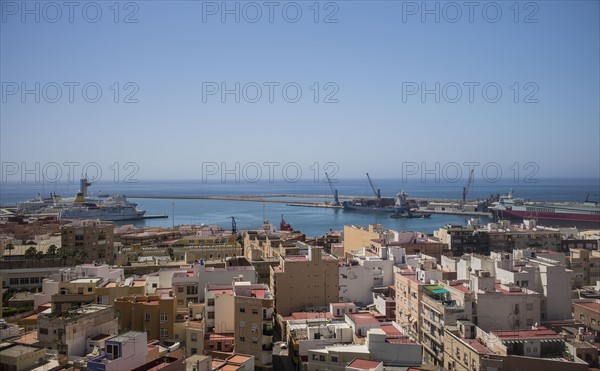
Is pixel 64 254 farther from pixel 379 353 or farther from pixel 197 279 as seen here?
pixel 379 353

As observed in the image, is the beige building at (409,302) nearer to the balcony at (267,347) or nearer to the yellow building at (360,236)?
the balcony at (267,347)

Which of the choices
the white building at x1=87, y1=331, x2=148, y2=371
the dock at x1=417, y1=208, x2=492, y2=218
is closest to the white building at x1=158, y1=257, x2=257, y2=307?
the white building at x1=87, y1=331, x2=148, y2=371

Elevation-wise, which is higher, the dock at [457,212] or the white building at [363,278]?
the white building at [363,278]

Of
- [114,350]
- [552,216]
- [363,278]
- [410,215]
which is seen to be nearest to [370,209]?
[410,215]

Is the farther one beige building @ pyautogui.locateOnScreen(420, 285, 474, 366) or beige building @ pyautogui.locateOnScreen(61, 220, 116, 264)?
beige building @ pyautogui.locateOnScreen(61, 220, 116, 264)

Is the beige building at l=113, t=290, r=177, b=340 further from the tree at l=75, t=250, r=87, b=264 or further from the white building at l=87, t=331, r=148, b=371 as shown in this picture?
the tree at l=75, t=250, r=87, b=264

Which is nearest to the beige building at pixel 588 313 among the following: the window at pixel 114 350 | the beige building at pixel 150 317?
the beige building at pixel 150 317

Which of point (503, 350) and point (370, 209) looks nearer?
point (503, 350)
